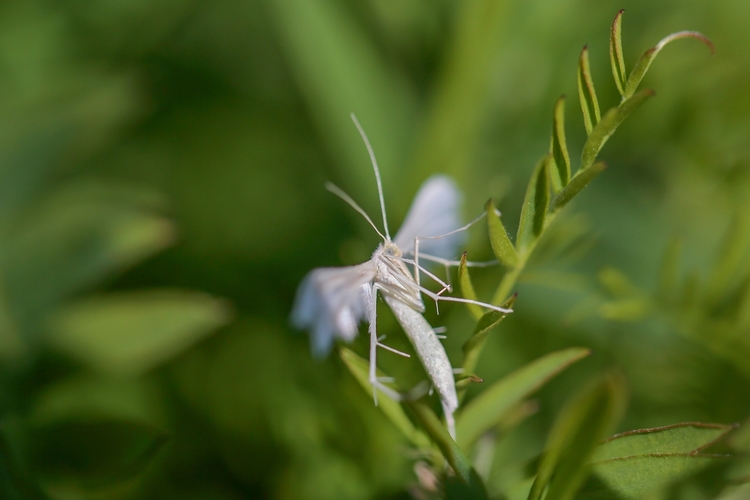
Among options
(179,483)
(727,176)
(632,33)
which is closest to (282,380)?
(179,483)

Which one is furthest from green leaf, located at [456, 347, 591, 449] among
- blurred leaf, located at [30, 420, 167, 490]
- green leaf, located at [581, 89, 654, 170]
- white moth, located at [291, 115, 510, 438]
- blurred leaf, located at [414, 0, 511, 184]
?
blurred leaf, located at [414, 0, 511, 184]

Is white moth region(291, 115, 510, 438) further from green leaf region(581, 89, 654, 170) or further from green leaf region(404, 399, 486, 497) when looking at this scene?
Answer: green leaf region(581, 89, 654, 170)

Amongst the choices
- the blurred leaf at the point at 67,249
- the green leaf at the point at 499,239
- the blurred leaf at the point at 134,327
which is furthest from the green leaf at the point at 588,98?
the blurred leaf at the point at 67,249

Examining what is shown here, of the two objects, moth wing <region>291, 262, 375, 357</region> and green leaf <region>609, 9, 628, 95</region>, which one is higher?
green leaf <region>609, 9, 628, 95</region>

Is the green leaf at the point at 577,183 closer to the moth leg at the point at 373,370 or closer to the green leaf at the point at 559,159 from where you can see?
the green leaf at the point at 559,159

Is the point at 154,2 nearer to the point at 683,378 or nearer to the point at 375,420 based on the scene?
→ the point at 375,420
